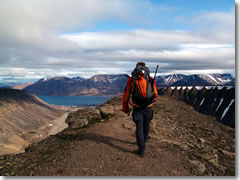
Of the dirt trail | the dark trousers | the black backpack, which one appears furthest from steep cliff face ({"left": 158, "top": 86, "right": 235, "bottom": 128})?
the black backpack

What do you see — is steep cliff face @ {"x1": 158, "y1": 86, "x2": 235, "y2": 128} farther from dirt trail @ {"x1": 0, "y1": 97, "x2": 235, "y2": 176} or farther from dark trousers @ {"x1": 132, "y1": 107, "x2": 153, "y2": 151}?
dark trousers @ {"x1": 132, "y1": 107, "x2": 153, "y2": 151}

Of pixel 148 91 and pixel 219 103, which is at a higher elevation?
pixel 148 91

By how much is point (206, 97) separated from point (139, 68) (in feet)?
663

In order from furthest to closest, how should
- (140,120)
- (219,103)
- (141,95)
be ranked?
(219,103), (140,120), (141,95)

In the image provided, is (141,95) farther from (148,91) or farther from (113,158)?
(113,158)

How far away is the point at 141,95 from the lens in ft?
25.7

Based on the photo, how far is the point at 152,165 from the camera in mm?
7379

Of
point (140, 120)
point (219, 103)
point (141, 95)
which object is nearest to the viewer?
point (141, 95)

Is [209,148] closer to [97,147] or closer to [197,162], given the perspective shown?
[197,162]

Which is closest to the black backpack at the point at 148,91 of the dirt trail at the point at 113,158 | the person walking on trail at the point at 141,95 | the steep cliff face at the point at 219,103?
the person walking on trail at the point at 141,95

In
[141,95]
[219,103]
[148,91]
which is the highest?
[148,91]

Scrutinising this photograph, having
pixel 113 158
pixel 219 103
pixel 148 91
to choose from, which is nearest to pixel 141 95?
pixel 148 91

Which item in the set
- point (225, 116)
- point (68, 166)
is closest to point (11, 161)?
point (68, 166)

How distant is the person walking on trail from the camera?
7.84m
